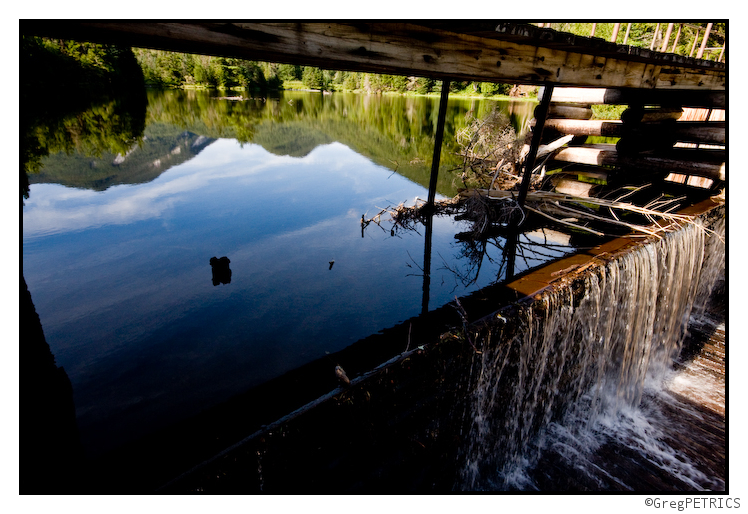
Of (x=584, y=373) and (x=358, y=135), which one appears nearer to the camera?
(x=584, y=373)

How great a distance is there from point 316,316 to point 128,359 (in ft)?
6.47

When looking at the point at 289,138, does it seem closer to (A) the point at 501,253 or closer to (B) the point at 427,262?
(B) the point at 427,262

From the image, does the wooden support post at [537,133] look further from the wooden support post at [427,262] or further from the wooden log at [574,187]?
the wooden log at [574,187]

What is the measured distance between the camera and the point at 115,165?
12.6 meters

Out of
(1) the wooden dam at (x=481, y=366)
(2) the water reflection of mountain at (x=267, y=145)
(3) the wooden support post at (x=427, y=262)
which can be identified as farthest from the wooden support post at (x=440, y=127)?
(2) the water reflection of mountain at (x=267, y=145)

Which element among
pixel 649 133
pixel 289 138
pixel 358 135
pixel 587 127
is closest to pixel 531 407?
pixel 649 133

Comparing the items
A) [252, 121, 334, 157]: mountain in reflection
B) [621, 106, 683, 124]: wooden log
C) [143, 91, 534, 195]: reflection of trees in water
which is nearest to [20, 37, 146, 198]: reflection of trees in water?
[143, 91, 534, 195]: reflection of trees in water

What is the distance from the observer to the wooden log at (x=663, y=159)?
23.6 feet

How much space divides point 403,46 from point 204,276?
163 inches

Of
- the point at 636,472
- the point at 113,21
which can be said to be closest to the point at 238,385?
the point at 113,21

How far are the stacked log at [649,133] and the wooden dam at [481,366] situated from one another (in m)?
0.94

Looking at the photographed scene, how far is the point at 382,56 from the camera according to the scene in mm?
2975

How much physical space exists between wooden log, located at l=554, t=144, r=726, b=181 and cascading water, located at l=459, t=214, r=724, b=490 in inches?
100

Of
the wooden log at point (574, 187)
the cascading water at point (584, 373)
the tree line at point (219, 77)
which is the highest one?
the tree line at point (219, 77)
